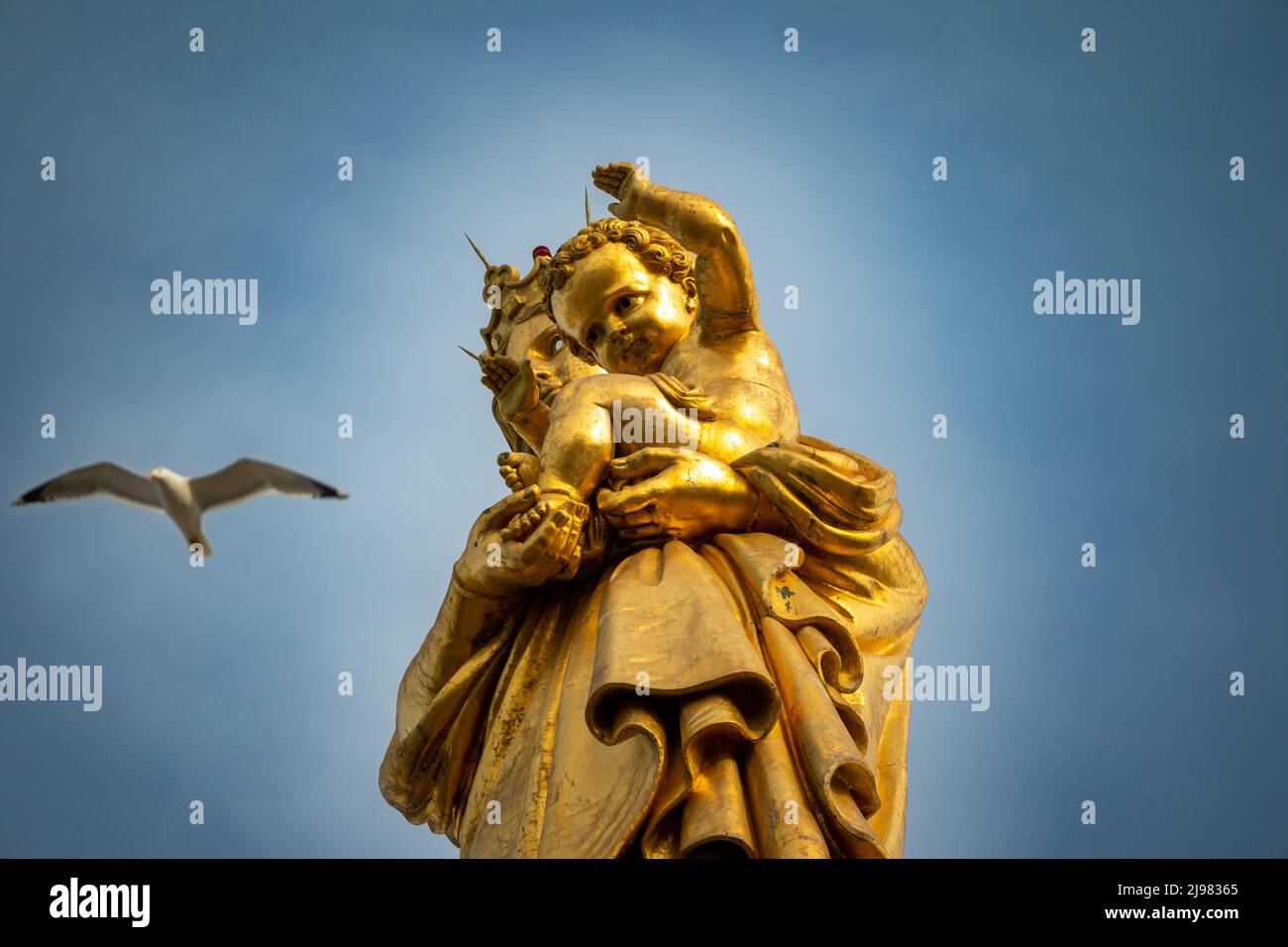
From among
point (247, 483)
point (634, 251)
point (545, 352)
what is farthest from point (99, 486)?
point (634, 251)

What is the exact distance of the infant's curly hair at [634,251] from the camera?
871 centimetres

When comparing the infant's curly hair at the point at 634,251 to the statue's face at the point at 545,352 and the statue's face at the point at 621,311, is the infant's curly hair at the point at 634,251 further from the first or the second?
the statue's face at the point at 545,352

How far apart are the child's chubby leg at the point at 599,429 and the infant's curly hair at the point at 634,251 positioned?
90 cm

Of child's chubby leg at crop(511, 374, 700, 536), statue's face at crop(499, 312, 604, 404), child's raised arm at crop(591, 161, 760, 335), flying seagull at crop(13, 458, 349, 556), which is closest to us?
child's chubby leg at crop(511, 374, 700, 536)

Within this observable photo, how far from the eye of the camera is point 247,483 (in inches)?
358

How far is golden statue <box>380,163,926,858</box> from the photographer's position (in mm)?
6379

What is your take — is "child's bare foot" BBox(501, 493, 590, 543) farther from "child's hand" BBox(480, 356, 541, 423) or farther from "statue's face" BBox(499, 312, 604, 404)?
"statue's face" BBox(499, 312, 604, 404)

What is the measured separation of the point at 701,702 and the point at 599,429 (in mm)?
1661

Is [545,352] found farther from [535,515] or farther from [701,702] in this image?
[701,702]

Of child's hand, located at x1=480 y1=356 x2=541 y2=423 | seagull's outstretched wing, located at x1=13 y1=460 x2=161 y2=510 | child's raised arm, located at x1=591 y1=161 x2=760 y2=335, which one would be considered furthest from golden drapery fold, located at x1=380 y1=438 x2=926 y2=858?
seagull's outstretched wing, located at x1=13 y1=460 x2=161 y2=510

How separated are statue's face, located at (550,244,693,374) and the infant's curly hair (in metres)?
0.04

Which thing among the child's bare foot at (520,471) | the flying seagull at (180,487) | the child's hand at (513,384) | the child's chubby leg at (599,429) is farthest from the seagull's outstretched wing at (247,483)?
the child's chubby leg at (599,429)
